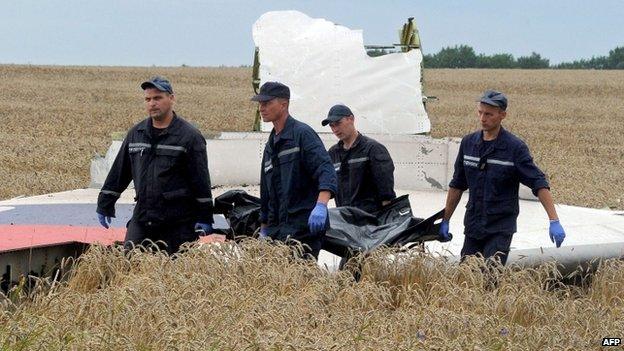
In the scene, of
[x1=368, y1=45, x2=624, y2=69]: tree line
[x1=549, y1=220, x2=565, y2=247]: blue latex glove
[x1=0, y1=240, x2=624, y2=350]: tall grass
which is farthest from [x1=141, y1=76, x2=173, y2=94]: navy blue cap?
[x1=368, y1=45, x2=624, y2=69]: tree line

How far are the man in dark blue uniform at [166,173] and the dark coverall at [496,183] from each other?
5.29 ft

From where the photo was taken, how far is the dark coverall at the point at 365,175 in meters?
7.82

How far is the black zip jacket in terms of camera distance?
7203mm

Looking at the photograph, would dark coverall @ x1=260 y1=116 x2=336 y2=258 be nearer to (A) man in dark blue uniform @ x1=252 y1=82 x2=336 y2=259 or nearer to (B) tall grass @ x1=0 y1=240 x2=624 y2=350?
(A) man in dark blue uniform @ x1=252 y1=82 x2=336 y2=259

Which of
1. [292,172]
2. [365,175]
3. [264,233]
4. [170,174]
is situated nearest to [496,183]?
[365,175]

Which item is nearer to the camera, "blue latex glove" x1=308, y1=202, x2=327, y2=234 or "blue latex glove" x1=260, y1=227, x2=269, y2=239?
"blue latex glove" x1=308, y1=202, x2=327, y2=234

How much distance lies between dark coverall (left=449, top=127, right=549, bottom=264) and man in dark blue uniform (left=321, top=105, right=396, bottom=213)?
73 centimetres

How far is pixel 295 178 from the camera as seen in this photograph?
22.7 feet

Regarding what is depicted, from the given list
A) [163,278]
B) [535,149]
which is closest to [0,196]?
[163,278]

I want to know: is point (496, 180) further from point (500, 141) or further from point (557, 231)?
point (557, 231)

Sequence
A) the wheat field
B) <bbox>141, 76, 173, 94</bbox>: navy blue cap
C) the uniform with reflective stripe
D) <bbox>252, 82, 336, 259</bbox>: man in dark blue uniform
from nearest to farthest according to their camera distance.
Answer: <bbox>252, 82, 336, 259</bbox>: man in dark blue uniform, the uniform with reflective stripe, <bbox>141, 76, 173, 94</bbox>: navy blue cap, the wheat field

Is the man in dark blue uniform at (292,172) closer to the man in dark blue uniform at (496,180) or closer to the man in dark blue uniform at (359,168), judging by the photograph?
the man in dark blue uniform at (359,168)

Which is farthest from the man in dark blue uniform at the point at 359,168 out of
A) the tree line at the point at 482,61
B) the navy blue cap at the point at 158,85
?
the tree line at the point at 482,61

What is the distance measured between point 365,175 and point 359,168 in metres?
0.07
